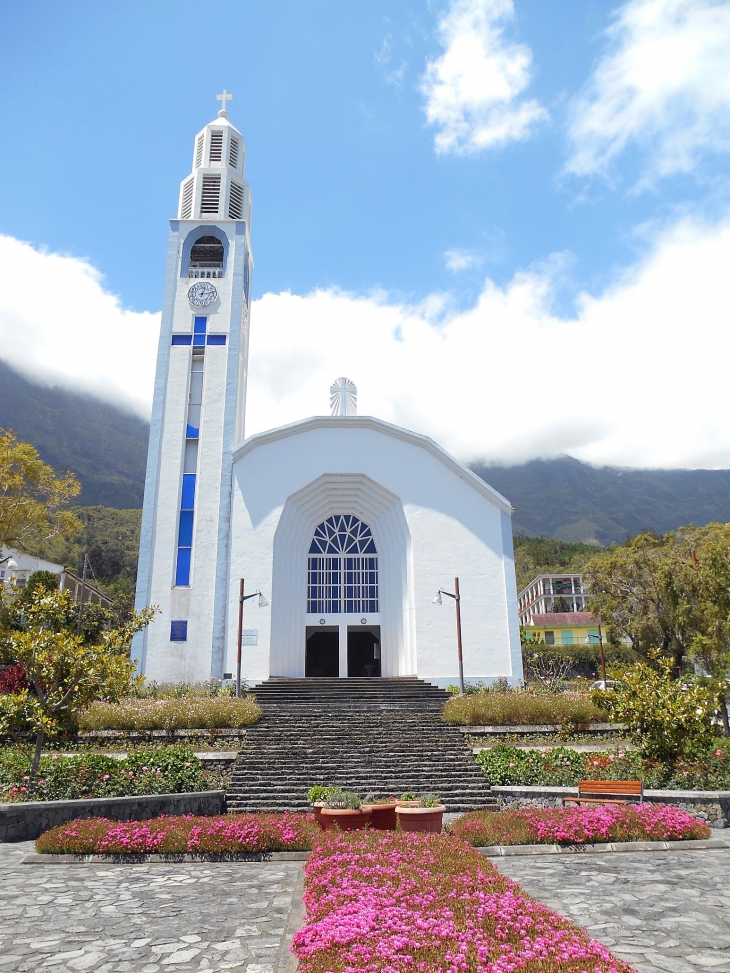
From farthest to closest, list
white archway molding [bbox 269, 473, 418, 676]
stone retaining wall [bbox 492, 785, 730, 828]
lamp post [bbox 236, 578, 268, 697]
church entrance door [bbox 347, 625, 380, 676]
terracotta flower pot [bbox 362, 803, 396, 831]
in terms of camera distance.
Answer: church entrance door [bbox 347, 625, 380, 676]
white archway molding [bbox 269, 473, 418, 676]
lamp post [bbox 236, 578, 268, 697]
stone retaining wall [bbox 492, 785, 730, 828]
terracotta flower pot [bbox 362, 803, 396, 831]

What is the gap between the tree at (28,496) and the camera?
19.6 meters

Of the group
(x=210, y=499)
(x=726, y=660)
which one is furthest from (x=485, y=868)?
(x=210, y=499)

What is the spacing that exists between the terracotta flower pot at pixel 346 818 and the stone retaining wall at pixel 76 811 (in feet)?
9.90

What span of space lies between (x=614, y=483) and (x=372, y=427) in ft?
613

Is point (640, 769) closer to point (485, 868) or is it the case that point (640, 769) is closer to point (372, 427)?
point (485, 868)

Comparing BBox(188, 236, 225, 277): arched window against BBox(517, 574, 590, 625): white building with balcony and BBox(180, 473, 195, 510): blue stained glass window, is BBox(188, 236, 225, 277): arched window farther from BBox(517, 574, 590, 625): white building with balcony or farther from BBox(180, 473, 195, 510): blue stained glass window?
BBox(517, 574, 590, 625): white building with balcony

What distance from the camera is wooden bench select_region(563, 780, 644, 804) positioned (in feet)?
32.4

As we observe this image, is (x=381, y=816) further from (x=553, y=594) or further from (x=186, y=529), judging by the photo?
(x=553, y=594)

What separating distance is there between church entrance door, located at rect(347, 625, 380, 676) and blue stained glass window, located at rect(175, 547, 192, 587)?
5.94m

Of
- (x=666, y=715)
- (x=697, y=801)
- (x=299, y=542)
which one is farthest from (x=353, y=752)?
(x=299, y=542)

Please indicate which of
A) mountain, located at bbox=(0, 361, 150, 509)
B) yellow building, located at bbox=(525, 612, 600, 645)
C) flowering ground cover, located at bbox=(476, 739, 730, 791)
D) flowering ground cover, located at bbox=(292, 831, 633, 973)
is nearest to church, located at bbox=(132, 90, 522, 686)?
flowering ground cover, located at bbox=(476, 739, 730, 791)

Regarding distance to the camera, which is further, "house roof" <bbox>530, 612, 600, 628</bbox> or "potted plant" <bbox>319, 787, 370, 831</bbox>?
"house roof" <bbox>530, 612, 600, 628</bbox>

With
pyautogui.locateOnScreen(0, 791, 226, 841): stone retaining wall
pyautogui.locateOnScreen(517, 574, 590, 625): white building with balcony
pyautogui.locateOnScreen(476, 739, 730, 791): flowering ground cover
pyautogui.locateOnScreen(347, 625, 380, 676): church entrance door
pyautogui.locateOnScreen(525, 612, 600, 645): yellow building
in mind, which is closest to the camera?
pyautogui.locateOnScreen(0, 791, 226, 841): stone retaining wall

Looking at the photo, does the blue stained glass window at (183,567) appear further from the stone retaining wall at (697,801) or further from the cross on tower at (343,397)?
the stone retaining wall at (697,801)
